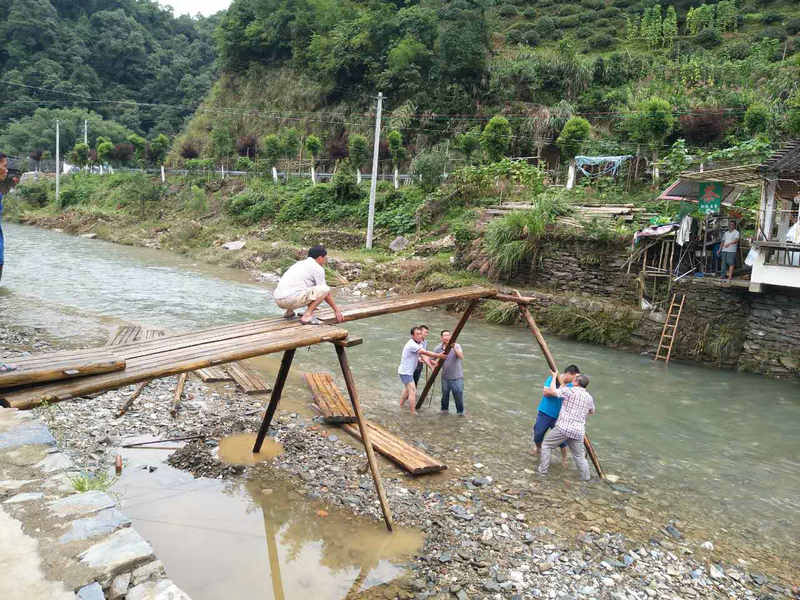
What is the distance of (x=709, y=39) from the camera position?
4106cm

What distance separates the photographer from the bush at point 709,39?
4078 centimetres

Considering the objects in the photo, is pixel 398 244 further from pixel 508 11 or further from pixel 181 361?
pixel 508 11

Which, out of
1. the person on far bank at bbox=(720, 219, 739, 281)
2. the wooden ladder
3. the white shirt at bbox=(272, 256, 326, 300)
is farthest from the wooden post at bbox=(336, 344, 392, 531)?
the person on far bank at bbox=(720, 219, 739, 281)

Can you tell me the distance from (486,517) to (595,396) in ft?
20.3

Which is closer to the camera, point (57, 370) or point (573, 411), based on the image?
point (57, 370)

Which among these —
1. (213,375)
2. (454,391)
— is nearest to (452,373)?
(454,391)

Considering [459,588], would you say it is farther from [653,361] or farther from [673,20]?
[673,20]

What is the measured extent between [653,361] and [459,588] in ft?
37.3

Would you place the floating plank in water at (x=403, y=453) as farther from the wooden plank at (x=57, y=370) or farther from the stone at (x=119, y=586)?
the stone at (x=119, y=586)

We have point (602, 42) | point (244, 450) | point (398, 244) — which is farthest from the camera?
point (602, 42)

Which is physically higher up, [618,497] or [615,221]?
[615,221]

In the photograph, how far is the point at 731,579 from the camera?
5785 millimetres

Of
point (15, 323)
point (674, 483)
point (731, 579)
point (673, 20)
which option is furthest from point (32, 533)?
point (673, 20)

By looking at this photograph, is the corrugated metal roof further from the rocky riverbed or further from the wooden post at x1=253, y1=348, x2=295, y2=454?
the wooden post at x1=253, y1=348, x2=295, y2=454
